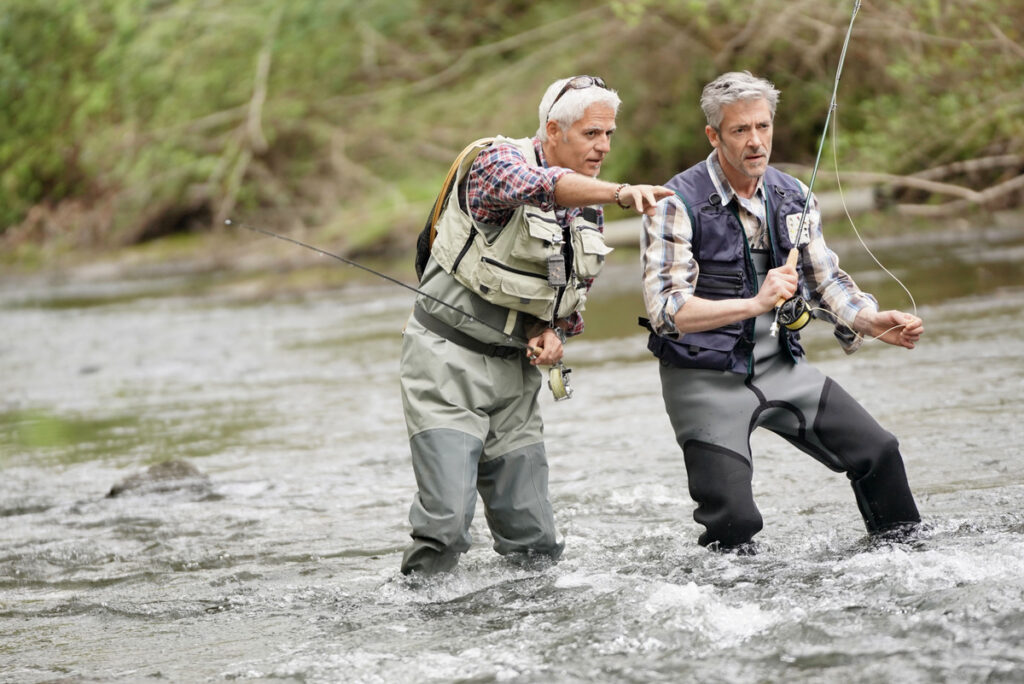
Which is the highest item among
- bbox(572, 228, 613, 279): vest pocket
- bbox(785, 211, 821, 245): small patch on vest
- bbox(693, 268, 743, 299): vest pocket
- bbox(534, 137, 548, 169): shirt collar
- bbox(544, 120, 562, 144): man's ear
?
bbox(544, 120, 562, 144): man's ear

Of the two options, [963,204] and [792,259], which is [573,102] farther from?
[963,204]

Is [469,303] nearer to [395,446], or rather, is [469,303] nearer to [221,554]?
[221,554]

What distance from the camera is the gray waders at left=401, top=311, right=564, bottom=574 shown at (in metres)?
4.19

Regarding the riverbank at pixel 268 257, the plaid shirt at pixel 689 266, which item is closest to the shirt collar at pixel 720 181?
the plaid shirt at pixel 689 266

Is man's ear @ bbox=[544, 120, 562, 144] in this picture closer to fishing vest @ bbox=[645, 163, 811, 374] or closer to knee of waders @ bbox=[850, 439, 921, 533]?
fishing vest @ bbox=[645, 163, 811, 374]

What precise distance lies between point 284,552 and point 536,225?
2.21 meters

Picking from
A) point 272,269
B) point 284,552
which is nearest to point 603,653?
point 284,552

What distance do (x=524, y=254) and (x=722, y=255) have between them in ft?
2.09

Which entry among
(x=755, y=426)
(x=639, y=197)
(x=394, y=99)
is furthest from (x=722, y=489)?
(x=394, y=99)

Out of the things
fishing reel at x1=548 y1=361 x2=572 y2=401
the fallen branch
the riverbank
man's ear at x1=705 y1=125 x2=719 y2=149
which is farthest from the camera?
the riverbank

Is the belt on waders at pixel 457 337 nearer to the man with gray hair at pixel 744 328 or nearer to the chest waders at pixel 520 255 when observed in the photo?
the chest waders at pixel 520 255

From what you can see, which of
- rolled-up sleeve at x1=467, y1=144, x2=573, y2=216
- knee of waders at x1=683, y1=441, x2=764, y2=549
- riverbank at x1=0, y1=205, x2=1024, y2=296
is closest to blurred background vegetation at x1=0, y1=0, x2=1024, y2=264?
riverbank at x1=0, y1=205, x2=1024, y2=296

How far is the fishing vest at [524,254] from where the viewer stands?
13.4ft

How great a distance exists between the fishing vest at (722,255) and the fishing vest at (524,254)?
1.04 feet
